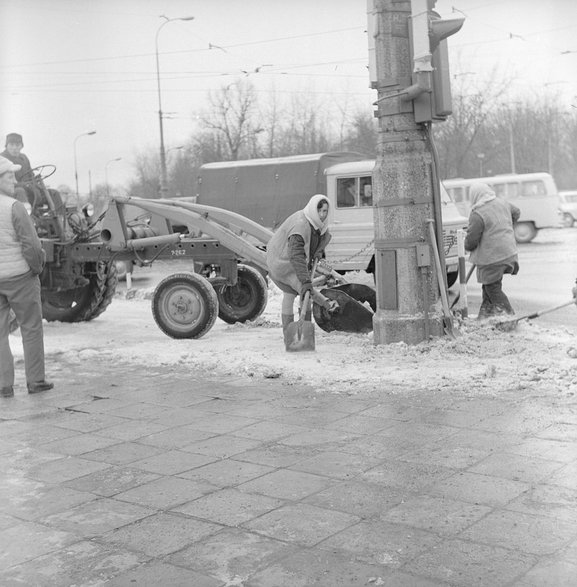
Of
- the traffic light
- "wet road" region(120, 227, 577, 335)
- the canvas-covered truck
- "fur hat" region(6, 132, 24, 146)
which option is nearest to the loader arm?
"fur hat" region(6, 132, 24, 146)

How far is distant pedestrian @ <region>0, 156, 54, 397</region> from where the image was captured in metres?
7.56

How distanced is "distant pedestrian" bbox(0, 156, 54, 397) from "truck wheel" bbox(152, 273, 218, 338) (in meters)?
2.92

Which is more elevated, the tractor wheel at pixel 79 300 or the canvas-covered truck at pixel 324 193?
the canvas-covered truck at pixel 324 193

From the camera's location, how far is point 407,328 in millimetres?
8789

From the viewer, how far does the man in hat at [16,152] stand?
11.6 m

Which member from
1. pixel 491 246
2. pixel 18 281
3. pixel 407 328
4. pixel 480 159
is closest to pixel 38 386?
pixel 18 281

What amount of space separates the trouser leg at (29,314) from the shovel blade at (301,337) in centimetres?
249

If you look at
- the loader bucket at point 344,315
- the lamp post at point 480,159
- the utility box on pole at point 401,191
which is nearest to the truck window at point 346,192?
the loader bucket at point 344,315

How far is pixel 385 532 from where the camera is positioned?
4039mm

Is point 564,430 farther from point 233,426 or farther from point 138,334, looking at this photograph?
point 138,334

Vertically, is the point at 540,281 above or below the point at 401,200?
below

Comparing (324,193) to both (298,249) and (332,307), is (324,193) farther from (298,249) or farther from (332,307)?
(298,249)

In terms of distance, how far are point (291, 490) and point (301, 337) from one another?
4341 millimetres

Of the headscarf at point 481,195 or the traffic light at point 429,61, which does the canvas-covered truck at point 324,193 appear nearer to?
the headscarf at point 481,195
